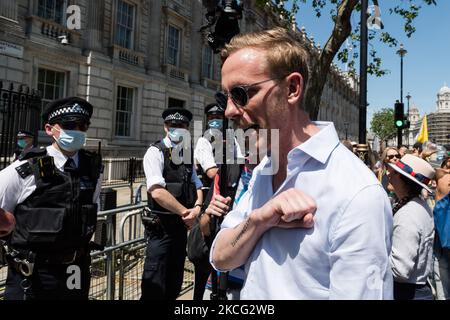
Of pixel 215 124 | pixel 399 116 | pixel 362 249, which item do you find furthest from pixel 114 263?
pixel 399 116

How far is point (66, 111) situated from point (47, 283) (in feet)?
4.80

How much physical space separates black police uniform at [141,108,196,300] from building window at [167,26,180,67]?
66.3 feet

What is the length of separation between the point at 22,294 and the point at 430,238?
3.20 meters

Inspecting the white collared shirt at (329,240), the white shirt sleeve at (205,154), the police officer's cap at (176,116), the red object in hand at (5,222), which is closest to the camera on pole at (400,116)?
the white shirt sleeve at (205,154)

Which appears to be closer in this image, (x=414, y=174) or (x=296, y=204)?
(x=296, y=204)

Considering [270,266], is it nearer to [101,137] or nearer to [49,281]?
[49,281]

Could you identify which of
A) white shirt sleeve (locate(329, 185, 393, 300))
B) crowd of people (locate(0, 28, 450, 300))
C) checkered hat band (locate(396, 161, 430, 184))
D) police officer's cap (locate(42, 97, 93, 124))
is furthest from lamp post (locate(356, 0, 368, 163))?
white shirt sleeve (locate(329, 185, 393, 300))

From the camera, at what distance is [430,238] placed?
297cm

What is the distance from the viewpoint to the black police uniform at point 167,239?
3.99 metres

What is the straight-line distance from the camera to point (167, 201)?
3.95 m

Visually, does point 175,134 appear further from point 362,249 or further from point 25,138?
point 25,138

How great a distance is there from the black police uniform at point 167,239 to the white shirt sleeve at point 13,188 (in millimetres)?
1465

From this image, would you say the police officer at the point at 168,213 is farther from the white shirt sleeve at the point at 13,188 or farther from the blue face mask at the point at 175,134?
the white shirt sleeve at the point at 13,188

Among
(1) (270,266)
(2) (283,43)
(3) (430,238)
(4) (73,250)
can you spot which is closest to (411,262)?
(3) (430,238)
